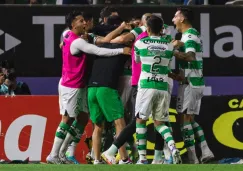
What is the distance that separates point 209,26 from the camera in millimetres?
21453

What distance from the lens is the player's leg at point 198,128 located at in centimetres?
1817

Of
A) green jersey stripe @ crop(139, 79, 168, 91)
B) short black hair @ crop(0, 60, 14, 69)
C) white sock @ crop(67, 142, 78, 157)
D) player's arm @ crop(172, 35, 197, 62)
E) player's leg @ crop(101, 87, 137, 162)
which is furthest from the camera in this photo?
short black hair @ crop(0, 60, 14, 69)

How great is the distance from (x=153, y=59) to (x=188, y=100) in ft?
5.10

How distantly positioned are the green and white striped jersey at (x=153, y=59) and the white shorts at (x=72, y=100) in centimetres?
137

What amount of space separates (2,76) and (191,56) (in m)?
3.82

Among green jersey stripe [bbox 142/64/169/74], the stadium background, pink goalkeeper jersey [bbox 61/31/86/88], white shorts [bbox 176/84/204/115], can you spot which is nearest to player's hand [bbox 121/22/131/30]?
pink goalkeeper jersey [bbox 61/31/86/88]

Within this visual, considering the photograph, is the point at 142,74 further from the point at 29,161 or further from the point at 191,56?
the point at 29,161

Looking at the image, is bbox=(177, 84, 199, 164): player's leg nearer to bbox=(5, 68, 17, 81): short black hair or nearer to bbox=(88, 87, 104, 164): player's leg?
bbox=(88, 87, 104, 164): player's leg

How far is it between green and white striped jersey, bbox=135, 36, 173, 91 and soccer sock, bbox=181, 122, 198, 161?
145 cm

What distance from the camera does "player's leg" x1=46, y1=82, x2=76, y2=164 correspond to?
1786 cm

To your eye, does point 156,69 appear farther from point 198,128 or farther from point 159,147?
point 198,128

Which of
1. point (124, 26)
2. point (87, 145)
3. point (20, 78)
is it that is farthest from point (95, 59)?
point (20, 78)

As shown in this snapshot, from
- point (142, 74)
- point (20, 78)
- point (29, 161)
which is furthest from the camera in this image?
point (20, 78)

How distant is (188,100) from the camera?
18.1 metres
